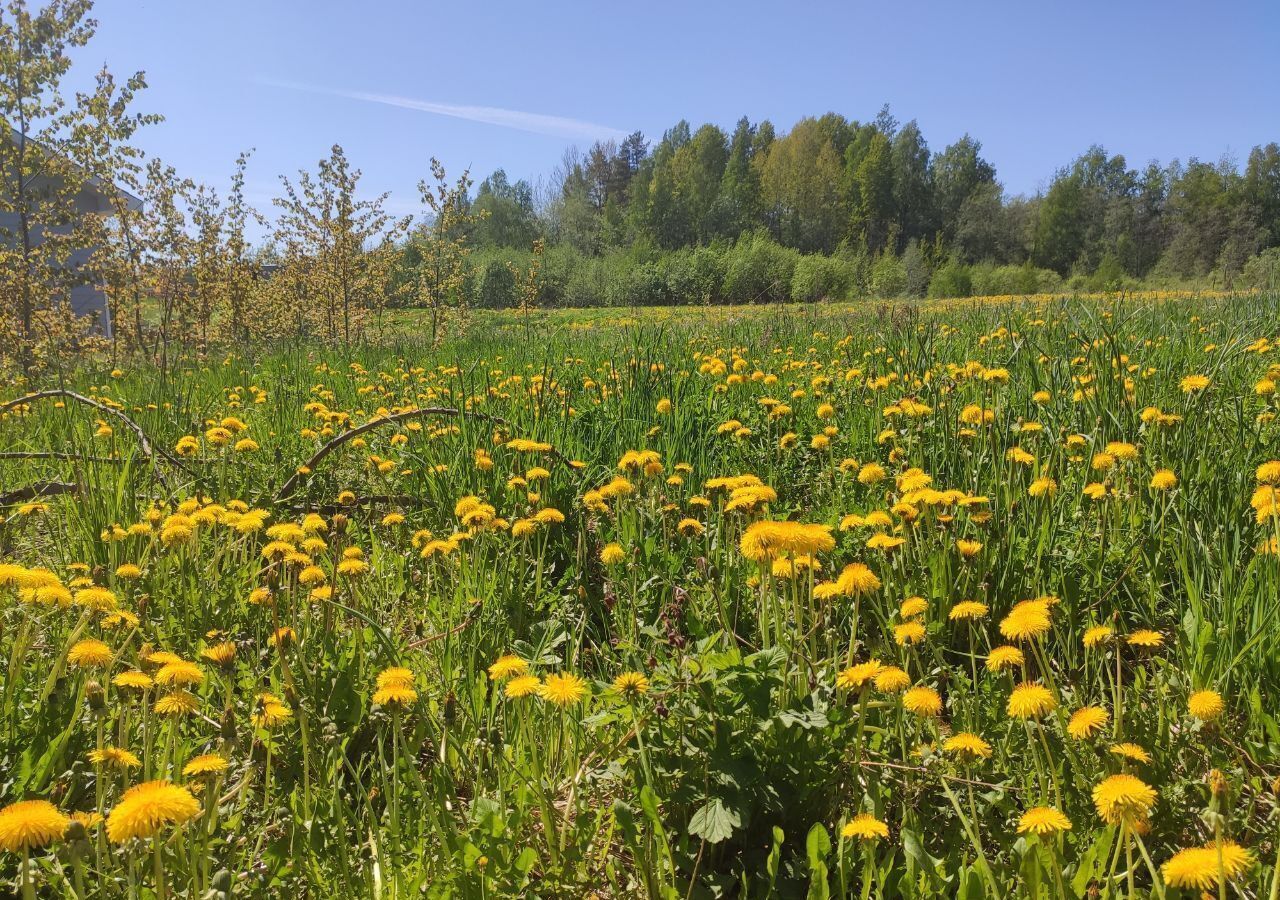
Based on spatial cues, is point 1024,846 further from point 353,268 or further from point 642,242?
point 642,242

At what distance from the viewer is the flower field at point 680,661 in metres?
1.16

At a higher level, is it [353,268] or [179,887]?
[353,268]

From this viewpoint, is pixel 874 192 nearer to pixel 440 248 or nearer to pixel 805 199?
pixel 805 199

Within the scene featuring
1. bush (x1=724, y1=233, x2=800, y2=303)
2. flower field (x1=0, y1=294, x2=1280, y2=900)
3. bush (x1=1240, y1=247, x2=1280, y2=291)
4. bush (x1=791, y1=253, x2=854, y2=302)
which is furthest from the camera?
bush (x1=724, y1=233, x2=800, y2=303)

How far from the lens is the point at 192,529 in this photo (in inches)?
83.8

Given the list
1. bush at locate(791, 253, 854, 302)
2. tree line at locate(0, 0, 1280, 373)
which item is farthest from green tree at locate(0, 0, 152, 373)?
bush at locate(791, 253, 854, 302)

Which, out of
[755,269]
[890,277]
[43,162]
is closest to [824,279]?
[890,277]

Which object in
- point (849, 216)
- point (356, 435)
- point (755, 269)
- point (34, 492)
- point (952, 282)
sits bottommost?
point (34, 492)

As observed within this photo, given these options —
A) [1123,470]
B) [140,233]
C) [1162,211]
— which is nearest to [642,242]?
[1162,211]

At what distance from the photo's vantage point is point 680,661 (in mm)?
1479

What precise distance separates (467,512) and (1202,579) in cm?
186

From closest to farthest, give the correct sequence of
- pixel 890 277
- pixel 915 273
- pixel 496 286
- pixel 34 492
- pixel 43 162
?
pixel 34 492
pixel 43 162
pixel 915 273
pixel 890 277
pixel 496 286

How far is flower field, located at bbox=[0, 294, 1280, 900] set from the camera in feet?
3.81

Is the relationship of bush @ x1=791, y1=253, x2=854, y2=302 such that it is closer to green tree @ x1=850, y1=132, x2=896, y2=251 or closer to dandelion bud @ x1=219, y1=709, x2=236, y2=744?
green tree @ x1=850, y1=132, x2=896, y2=251
